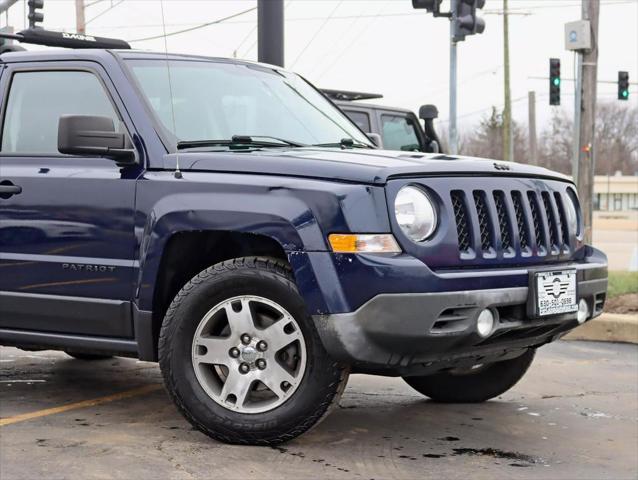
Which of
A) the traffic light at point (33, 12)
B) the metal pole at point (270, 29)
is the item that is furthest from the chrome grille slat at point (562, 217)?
the traffic light at point (33, 12)

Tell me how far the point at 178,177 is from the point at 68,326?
3.19 feet

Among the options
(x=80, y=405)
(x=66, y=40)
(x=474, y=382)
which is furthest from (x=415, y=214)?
(x=66, y=40)

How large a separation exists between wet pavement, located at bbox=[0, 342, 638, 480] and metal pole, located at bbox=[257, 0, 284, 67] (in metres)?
3.92

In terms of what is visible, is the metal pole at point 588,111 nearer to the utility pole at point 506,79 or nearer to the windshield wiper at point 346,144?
the windshield wiper at point 346,144

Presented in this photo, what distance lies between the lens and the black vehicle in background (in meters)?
11.9

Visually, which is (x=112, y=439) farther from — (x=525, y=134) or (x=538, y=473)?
(x=525, y=134)

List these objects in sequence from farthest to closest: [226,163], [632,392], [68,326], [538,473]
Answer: [632,392]
[68,326]
[226,163]
[538,473]

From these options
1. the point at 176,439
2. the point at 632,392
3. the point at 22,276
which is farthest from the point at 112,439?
the point at 632,392

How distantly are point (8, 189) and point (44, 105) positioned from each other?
52 centimetres

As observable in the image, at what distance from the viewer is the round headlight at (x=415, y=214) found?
436 centimetres

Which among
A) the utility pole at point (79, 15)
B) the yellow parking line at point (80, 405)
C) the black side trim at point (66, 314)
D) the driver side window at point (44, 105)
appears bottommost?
the yellow parking line at point (80, 405)

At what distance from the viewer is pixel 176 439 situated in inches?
188

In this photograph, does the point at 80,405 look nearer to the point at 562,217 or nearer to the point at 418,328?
the point at 418,328

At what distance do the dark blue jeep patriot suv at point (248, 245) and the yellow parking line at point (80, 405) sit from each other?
1.21ft
